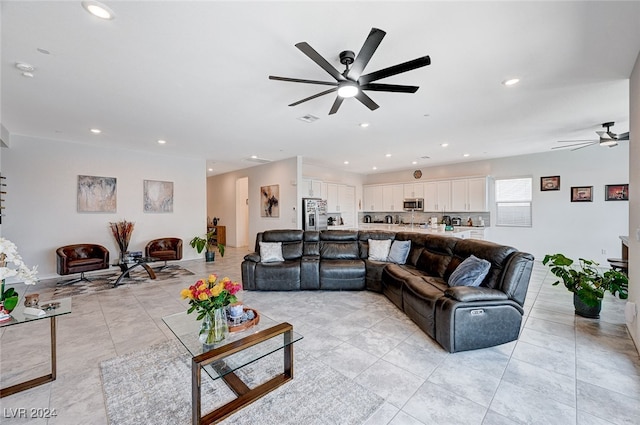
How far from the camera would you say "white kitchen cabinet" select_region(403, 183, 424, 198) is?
28.0ft

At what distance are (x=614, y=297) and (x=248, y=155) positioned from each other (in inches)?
281

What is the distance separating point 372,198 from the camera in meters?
9.85

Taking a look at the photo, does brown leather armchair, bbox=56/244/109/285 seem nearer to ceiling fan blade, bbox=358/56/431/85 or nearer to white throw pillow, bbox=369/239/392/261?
white throw pillow, bbox=369/239/392/261

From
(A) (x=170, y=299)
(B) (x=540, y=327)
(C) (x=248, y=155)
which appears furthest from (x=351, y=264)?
(C) (x=248, y=155)

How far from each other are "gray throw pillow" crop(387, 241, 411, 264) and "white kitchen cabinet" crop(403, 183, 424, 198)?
454cm

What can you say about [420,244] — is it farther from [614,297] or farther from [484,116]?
[614,297]

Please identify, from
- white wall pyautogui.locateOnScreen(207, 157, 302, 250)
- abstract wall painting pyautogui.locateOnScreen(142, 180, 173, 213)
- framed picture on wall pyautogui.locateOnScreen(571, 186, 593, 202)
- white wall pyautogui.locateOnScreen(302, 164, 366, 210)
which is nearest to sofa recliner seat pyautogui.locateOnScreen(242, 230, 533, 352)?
white wall pyautogui.locateOnScreen(207, 157, 302, 250)

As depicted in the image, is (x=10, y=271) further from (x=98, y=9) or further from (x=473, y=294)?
(x=473, y=294)

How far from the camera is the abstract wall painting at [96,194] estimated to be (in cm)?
550

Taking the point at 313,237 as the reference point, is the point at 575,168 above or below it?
above

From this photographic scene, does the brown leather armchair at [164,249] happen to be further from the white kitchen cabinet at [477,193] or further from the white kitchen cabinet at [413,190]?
the white kitchen cabinet at [477,193]

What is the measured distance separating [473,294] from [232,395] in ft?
7.14

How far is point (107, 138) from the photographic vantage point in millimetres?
5125

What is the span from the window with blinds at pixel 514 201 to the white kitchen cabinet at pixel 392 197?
2715mm
